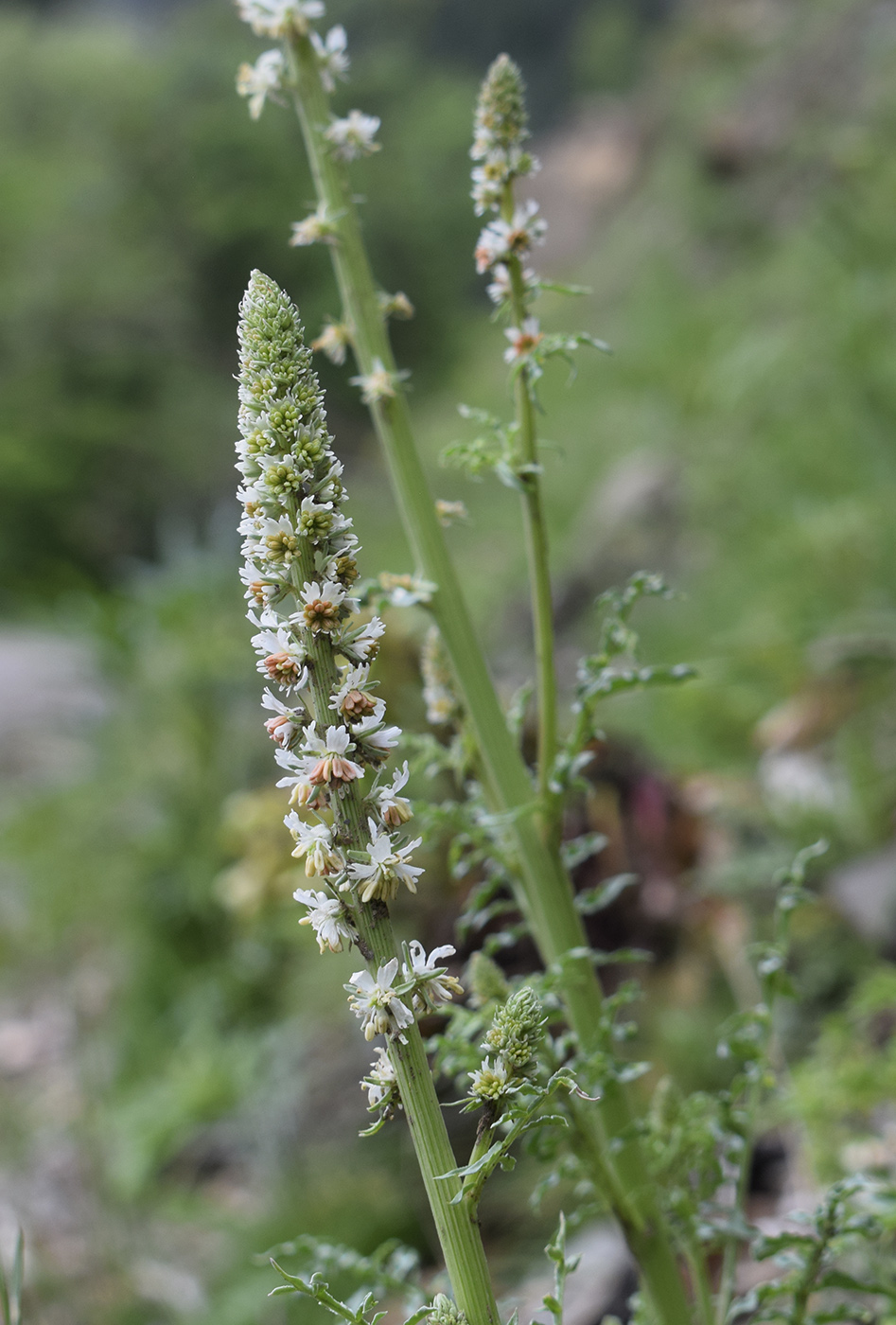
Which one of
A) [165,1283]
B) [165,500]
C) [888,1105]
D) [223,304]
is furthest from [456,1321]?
[223,304]

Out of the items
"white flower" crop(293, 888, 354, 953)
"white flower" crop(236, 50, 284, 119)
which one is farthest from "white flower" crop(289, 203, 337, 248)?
"white flower" crop(293, 888, 354, 953)

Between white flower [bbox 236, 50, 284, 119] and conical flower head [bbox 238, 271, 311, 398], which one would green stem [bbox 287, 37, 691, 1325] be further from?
conical flower head [bbox 238, 271, 311, 398]

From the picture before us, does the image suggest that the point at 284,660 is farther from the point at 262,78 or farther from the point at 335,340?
the point at 262,78

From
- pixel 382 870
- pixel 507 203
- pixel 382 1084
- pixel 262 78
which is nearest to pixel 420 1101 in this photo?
pixel 382 1084

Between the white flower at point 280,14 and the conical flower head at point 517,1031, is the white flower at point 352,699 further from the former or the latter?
the white flower at point 280,14

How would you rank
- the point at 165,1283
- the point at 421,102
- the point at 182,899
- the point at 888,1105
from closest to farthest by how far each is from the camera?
the point at 888,1105, the point at 165,1283, the point at 182,899, the point at 421,102

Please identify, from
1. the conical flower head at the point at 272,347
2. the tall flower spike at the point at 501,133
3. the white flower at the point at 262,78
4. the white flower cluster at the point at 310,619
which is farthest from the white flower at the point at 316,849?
the white flower at the point at 262,78

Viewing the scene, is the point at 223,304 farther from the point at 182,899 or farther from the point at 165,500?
the point at 182,899
